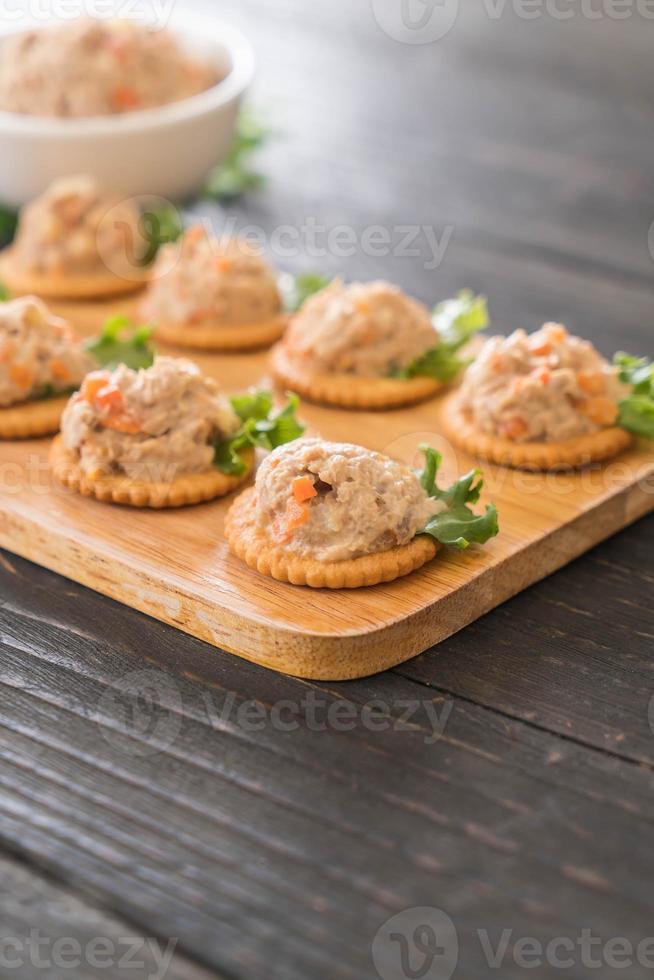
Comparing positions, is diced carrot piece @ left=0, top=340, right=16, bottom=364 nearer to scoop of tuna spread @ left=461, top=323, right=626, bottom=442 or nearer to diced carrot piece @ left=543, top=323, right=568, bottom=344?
scoop of tuna spread @ left=461, top=323, right=626, bottom=442

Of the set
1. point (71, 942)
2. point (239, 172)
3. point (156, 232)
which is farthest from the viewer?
point (239, 172)

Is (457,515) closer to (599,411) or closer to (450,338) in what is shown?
(599,411)

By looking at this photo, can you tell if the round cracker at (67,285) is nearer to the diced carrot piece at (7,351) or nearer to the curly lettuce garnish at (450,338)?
the diced carrot piece at (7,351)

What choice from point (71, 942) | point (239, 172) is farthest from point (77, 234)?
point (71, 942)

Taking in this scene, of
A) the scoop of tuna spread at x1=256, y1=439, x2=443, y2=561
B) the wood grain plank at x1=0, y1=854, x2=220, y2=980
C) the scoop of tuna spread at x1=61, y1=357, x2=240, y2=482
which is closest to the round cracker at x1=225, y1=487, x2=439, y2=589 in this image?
the scoop of tuna spread at x1=256, y1=439, x2=443, y2=561

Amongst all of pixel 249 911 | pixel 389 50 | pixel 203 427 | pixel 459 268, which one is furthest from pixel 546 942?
pixel 389 50

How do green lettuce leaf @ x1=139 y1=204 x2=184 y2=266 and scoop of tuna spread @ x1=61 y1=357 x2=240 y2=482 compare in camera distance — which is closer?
scoop of tuna spread @ x1=61 y1=357 x2=240 y2=482
